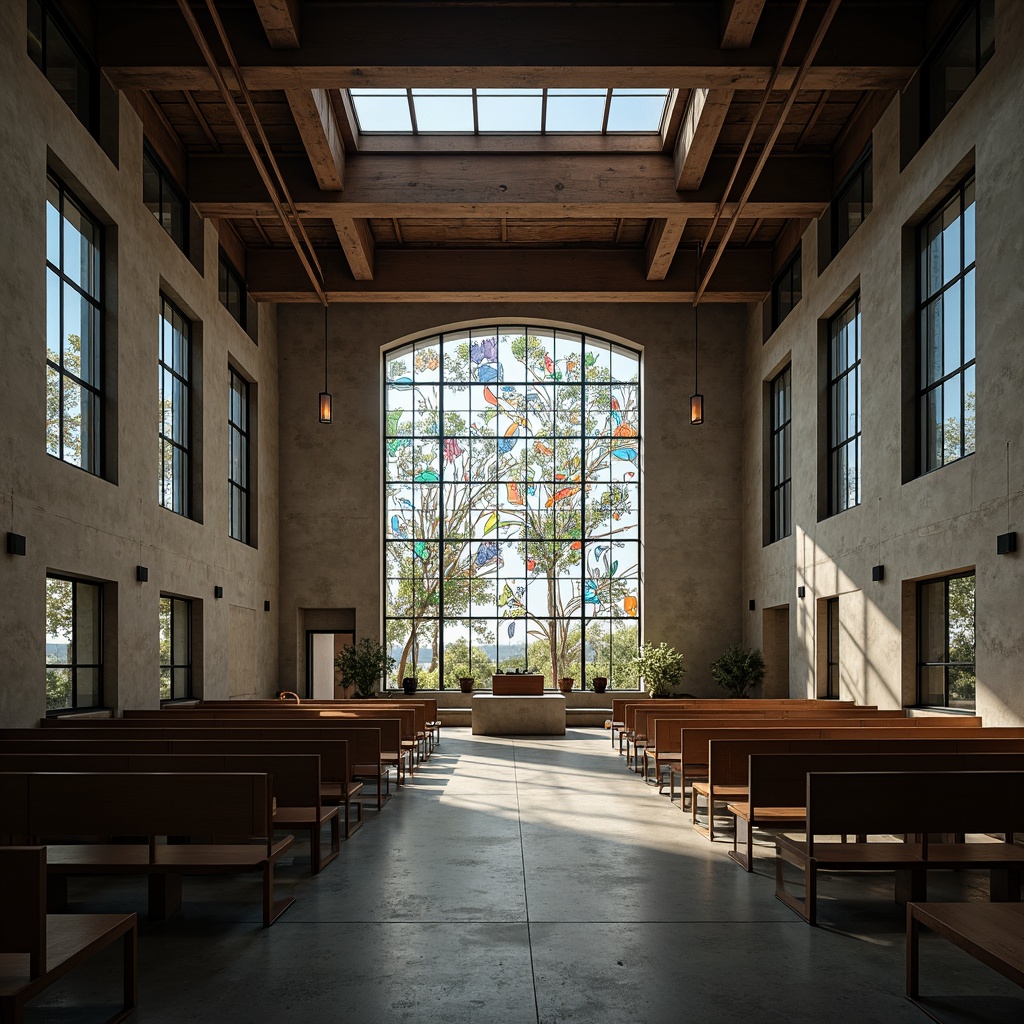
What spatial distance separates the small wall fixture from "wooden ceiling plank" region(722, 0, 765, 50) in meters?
5.10

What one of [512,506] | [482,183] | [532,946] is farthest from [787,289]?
[532,946]

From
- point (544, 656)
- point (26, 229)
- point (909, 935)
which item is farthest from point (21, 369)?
point (544, 656)

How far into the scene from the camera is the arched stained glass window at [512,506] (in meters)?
18.6

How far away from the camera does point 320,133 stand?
452 inches

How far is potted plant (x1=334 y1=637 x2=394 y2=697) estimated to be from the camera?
16.7 m

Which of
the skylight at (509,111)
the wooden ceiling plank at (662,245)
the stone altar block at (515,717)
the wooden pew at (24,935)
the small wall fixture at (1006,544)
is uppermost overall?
the skylight at (509,111)

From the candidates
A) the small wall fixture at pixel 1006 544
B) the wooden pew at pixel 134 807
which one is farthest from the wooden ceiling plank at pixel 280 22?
the small wall fixture at pixel 1006 544

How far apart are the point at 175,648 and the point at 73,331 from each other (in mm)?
4660

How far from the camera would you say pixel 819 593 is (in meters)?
13.7

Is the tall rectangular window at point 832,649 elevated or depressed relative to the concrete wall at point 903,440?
depressed

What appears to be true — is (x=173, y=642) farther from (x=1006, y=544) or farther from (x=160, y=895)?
(x=1006, y=544)

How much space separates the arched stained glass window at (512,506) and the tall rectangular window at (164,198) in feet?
19.6

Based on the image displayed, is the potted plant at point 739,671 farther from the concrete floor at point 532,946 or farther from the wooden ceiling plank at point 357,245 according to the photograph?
the concrete floor at point 532,946

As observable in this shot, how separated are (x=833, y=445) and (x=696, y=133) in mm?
4610
